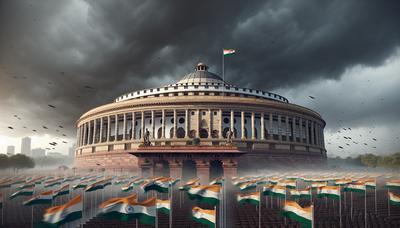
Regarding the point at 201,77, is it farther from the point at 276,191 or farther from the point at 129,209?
the point at 129,209

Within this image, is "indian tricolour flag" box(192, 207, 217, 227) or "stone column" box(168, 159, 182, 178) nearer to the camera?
"indian tricolour flag" box(192, 207, 217, 227)

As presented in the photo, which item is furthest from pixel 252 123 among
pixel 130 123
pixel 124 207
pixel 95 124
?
pixel 124 207

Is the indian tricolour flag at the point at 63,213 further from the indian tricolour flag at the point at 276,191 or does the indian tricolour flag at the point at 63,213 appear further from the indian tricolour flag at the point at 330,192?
the indian tricolour flag at the point at 330,192

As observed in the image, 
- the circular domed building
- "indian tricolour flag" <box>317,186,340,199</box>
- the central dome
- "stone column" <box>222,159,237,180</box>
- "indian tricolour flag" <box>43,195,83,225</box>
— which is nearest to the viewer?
"indian tricolour flag" <box>43,195,83,225</box>

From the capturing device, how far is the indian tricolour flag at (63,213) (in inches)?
545

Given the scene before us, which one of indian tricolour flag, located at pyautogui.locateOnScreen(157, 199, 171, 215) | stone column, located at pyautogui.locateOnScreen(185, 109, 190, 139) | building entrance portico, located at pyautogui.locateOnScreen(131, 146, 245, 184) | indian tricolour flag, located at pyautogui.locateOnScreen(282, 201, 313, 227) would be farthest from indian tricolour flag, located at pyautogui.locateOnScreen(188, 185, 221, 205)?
stone column, located at pyautogui.locateOnScreen(185, 109, 190, 139)

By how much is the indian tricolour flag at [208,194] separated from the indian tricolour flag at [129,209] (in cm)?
598

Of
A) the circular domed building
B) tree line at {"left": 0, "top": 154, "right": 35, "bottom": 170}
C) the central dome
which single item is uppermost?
the central dome

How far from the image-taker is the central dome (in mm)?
88819

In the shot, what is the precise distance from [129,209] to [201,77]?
7710 centimetres

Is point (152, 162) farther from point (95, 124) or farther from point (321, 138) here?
point (321, 138)

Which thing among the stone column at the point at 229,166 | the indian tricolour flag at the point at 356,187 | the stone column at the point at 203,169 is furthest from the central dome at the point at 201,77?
the indian tricolour flag at the point at 356,187

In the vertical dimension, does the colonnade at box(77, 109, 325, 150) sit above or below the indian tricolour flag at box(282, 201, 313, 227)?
above

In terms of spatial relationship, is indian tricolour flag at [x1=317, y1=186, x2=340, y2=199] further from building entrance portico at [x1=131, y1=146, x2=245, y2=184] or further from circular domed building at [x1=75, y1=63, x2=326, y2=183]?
circular domed building at [x1=75, y1=63, x2=326, y2=183]
